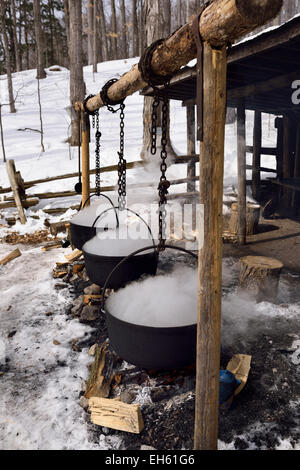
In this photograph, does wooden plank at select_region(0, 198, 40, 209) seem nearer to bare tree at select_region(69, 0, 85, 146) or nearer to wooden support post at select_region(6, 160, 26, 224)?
wooden support post at select_region(6, 160, 26, 224)

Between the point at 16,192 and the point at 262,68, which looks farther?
the point at 16,192

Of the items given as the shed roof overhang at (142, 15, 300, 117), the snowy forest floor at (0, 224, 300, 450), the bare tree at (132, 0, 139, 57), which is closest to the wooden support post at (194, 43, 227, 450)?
the snowy forest floor at (0, 224, 300, 450)

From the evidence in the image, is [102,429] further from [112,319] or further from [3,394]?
[3,394]

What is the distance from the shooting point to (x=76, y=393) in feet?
10.1

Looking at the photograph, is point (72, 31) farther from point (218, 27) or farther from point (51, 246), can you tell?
point (218, 27)

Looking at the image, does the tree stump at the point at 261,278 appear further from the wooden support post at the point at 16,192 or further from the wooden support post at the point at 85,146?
the wooden support post at the point at 16,192

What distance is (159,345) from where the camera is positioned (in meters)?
2.43

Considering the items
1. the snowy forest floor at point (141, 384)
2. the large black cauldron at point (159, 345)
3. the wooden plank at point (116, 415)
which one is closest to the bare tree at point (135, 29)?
the snowy forest floor at point (141, 384)

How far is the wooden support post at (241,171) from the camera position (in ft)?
22.7

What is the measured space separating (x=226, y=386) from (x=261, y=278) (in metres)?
2.08

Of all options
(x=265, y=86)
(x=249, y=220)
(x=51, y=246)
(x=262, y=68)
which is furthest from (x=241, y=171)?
(x=51, y=246)

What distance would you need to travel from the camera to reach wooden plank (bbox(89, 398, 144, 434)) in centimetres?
261

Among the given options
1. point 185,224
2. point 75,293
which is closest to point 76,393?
point 75,293

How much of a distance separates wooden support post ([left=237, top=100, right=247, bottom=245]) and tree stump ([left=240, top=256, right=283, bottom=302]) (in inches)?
97.2
